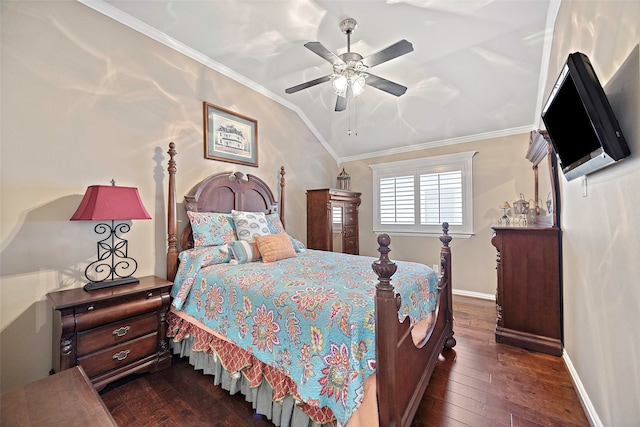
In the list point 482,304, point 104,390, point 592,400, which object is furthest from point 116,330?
point 482,304

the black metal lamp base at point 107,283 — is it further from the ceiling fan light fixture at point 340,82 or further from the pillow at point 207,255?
the ceiling fan light fixture at point 340,82

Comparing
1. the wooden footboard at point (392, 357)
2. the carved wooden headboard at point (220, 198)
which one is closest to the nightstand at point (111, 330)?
the carved wooden headboard at point (220, 198)

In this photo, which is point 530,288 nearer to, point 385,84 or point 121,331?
point 385,84

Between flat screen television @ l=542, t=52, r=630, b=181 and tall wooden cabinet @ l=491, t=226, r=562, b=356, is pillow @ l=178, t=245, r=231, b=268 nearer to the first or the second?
flat screen television @ l=542, t=52, r=630, b=181

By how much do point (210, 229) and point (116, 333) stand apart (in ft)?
3.69

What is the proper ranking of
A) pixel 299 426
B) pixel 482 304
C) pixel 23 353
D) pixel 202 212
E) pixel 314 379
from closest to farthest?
pixel 314 379, pixel 299 426, pixel 23 353, pixel 202 212, pixel 482 304

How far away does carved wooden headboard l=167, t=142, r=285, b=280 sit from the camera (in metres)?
2.63

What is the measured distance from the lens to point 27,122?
1.92 meters

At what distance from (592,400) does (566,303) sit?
88cm

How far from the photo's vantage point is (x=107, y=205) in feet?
6.37

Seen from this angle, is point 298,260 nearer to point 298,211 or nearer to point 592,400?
point 298,211

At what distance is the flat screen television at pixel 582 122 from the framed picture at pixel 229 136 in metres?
3.05

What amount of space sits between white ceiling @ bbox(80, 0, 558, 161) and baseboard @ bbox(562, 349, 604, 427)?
2.84 metres

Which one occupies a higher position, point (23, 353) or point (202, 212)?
point (202, 212)
